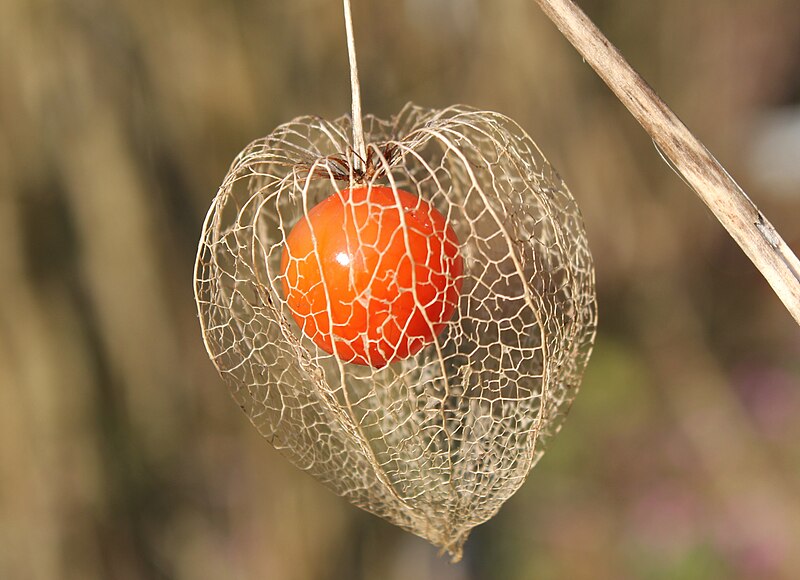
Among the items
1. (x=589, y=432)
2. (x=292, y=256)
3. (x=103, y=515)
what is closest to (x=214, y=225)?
(x=292, y=256)

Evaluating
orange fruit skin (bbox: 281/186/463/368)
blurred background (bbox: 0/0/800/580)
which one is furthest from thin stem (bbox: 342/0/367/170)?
blurred background (bbox: 0/0/800/580)

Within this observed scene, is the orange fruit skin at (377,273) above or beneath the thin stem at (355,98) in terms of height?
beneath

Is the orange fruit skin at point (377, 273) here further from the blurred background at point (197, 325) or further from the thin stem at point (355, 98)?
the blurred background at point (197, 325)

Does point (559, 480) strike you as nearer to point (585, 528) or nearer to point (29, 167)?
point (585, 528)

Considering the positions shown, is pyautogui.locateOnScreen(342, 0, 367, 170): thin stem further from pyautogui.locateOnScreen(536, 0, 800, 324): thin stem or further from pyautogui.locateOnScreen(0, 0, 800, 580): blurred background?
pyautogui.locateOnScreen(0, 0, 800, 580): blurred background

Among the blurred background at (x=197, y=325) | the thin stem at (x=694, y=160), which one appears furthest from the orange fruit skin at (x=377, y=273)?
the blurred background at (x=197, y=325)

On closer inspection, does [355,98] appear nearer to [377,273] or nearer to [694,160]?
[377,273]

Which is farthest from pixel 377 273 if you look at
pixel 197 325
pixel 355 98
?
pixel 197 325

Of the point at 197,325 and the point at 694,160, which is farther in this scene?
the point at 197,325
